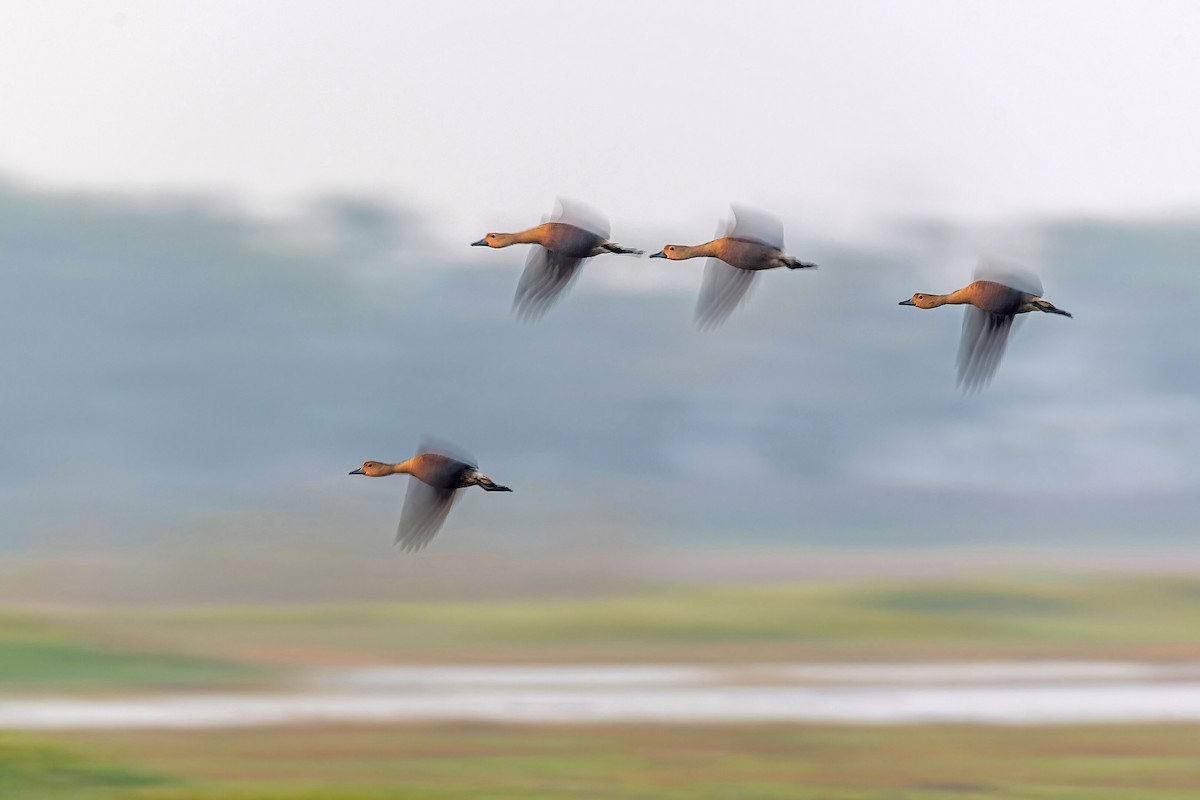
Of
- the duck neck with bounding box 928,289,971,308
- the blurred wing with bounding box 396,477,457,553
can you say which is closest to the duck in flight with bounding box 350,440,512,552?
the blurred wing with bounding box 396,477,457,553

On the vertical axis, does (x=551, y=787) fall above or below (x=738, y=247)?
below

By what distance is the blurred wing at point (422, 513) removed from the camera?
774 centimetres

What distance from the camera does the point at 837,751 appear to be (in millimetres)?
10031

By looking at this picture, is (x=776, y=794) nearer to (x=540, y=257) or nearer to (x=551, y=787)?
(x=551, y=787)

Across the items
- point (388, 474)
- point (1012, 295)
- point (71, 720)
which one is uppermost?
point (1012, 295)

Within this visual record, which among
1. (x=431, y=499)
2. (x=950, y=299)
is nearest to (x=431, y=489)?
(x=431, y=499)

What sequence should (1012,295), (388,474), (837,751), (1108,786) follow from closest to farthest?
(1012,295)
(388,474)
(1108,786)
(837,751)

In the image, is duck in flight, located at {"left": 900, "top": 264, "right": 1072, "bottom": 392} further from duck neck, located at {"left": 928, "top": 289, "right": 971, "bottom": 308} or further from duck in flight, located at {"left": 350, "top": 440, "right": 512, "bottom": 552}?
duck in flight, located at {"left": 350, "top": 440, "right": 512, "bottom": 552}

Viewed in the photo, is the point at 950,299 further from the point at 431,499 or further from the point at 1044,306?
the point at 431,499

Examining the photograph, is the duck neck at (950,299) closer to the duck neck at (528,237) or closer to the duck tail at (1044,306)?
the duck tail at (1044,306)

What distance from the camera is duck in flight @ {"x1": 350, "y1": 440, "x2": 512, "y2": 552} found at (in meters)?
7.75

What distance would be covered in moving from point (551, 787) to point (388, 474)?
8.03ft

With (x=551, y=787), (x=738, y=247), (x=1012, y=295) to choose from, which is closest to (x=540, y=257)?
(x=738, y=247)

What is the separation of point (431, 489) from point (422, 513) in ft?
0.64
